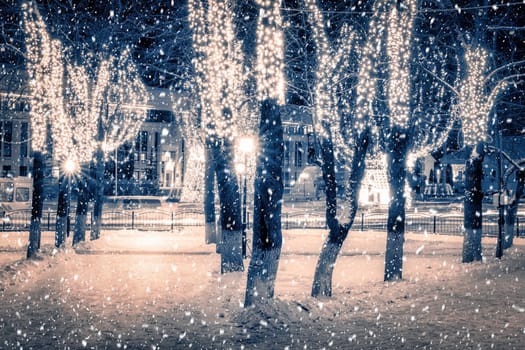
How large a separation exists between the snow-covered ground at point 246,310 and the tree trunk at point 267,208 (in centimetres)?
46

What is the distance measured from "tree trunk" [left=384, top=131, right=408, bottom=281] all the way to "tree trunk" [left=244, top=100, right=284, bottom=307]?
3.87 m

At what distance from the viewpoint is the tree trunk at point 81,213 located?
61.2ft

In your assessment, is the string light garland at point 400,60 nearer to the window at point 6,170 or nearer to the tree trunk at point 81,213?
the tree trunk at point 81,213

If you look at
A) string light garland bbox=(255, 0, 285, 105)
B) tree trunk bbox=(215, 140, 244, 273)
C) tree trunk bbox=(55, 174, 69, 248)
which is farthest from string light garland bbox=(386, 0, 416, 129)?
tree trunk bbox=(55, 174, 69, 248)

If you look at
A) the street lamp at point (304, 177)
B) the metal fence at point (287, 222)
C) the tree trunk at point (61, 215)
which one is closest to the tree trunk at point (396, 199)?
the tree trunk at point (61, 215)

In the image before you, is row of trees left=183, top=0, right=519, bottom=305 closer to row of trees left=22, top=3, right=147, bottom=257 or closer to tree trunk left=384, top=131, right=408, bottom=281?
tree trunk left=384, top=131, right=408, bottom=281

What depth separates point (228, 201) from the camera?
42.2ft

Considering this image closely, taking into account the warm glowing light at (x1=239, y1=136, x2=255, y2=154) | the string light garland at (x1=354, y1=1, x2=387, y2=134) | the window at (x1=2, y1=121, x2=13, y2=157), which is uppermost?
the window at (x1=2, y1=121, x2=13, y2=157)

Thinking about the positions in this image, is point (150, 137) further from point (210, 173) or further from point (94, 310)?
point (94, 310)

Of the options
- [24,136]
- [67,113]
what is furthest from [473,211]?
[24,136]

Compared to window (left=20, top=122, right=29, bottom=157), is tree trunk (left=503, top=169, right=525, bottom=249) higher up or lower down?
lower down

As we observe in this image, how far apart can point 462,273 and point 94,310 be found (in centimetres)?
872

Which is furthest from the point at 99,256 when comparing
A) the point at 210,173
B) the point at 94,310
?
the point at 94,310

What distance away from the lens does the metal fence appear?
25312 millimetres
